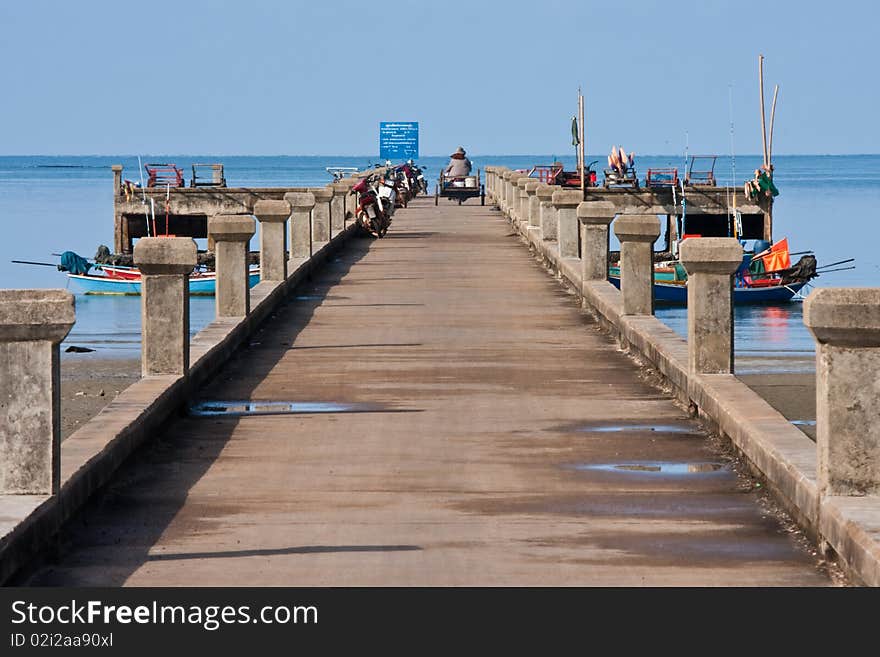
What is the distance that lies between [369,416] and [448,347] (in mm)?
4290

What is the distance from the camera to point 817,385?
860cm

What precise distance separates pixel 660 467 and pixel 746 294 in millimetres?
48343

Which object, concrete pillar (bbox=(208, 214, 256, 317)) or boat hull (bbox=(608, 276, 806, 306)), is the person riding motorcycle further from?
concrete pillar (bbox=(208, 214, 256, 317))

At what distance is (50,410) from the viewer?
891 cm

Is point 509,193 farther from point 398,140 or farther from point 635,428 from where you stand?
point 398,140

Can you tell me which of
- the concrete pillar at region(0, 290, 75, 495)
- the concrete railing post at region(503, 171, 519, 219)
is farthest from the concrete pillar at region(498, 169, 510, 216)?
the concrete pillar at region(0, 290, 75, 495)

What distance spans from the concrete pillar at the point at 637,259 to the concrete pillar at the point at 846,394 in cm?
833

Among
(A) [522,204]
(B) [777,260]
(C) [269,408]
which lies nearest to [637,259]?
(C) [269,408]

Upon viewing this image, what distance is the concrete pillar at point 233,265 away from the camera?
689 inches

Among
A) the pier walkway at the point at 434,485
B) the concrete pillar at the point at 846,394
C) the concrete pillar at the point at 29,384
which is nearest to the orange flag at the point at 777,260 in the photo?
the pier walkway at the point at 434,485

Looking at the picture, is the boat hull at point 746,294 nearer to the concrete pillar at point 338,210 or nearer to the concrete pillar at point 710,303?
the concrete pillar at point 338,210

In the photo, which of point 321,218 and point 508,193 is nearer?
point 321,218
